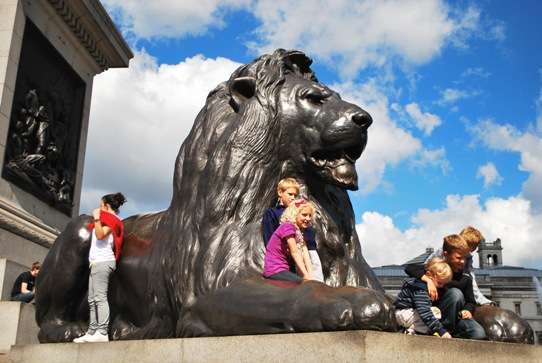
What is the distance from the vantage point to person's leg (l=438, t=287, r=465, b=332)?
4.37 meters

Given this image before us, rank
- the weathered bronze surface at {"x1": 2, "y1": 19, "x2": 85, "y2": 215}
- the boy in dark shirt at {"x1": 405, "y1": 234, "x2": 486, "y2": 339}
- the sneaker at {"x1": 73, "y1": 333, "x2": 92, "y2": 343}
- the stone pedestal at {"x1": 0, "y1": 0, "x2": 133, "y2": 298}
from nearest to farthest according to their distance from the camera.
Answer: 1. the boy in dark shirt at {"x1": 405, "y1": 234, "x2": 486, "y2": 339}
2. the sneaker at {"x1": 73, "y1": 333, "x2": 92, "y2": 343}
3. the stone pedestal at {"x1": 0, "y1": 0, "x2": 133, "y2": 298}
4. the weathered bronze surface at {"x1": 2, "y1": 19, "x2": 85, "y2": 215}

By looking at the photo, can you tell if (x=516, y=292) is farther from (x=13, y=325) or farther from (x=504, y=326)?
(x=504, y=326)

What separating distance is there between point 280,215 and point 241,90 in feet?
3.86

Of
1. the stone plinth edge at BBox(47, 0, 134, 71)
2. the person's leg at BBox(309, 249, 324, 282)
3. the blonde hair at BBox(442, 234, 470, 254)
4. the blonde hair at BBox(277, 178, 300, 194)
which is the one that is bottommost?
the person's leg at BBox(309, 249, 324, 282)

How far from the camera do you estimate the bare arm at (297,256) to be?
377 centimetres

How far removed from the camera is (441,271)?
4461 mm

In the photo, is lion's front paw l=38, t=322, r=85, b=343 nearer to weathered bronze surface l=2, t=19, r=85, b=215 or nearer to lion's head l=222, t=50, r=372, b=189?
lion's head l=222, t=50, r=372, b=189

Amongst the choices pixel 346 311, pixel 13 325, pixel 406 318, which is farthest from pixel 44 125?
pixel 346 311

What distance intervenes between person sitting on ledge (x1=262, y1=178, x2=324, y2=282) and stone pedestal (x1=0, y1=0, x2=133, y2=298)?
20.5 ft

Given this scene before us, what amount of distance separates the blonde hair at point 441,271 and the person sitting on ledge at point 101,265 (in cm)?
242

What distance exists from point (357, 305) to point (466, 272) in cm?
213

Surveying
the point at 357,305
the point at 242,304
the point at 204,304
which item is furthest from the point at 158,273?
the point at 357,305

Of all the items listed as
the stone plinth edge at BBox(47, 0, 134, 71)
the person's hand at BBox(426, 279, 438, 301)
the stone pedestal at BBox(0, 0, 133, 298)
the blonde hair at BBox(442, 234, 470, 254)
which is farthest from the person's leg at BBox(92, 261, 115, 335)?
the stone plinth edge at BBox(47, 0, 134, 71)

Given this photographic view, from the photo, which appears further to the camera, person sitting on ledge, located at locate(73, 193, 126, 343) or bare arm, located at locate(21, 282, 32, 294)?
bare arm, located at locate(21, 282, 32, 294)
